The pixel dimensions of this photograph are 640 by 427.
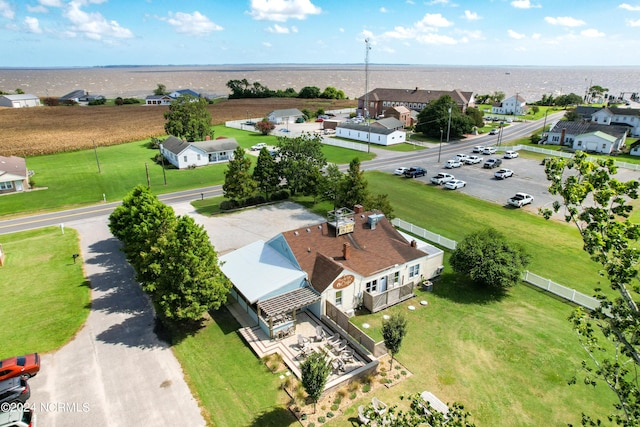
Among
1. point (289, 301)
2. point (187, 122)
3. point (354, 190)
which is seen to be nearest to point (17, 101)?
point (187, 122)

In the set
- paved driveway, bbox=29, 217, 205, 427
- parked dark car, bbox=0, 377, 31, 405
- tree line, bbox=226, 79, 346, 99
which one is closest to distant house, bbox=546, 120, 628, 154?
paved driveway, bbox=29, 217, 205, 427

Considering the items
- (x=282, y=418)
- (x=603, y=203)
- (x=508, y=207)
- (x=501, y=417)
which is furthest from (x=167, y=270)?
(x=508, y=207)

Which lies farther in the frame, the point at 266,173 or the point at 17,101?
the point at 17,101

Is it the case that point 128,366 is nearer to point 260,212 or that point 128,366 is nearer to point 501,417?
point 501,417

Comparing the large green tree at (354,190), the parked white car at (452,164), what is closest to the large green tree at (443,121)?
the parked white car at (452,164)

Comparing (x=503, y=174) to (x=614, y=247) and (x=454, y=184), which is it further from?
(x=614, y=247)

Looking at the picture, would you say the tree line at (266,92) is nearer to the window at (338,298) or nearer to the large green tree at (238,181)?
the large green tree at (238,181)

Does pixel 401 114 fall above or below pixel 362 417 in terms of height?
above
